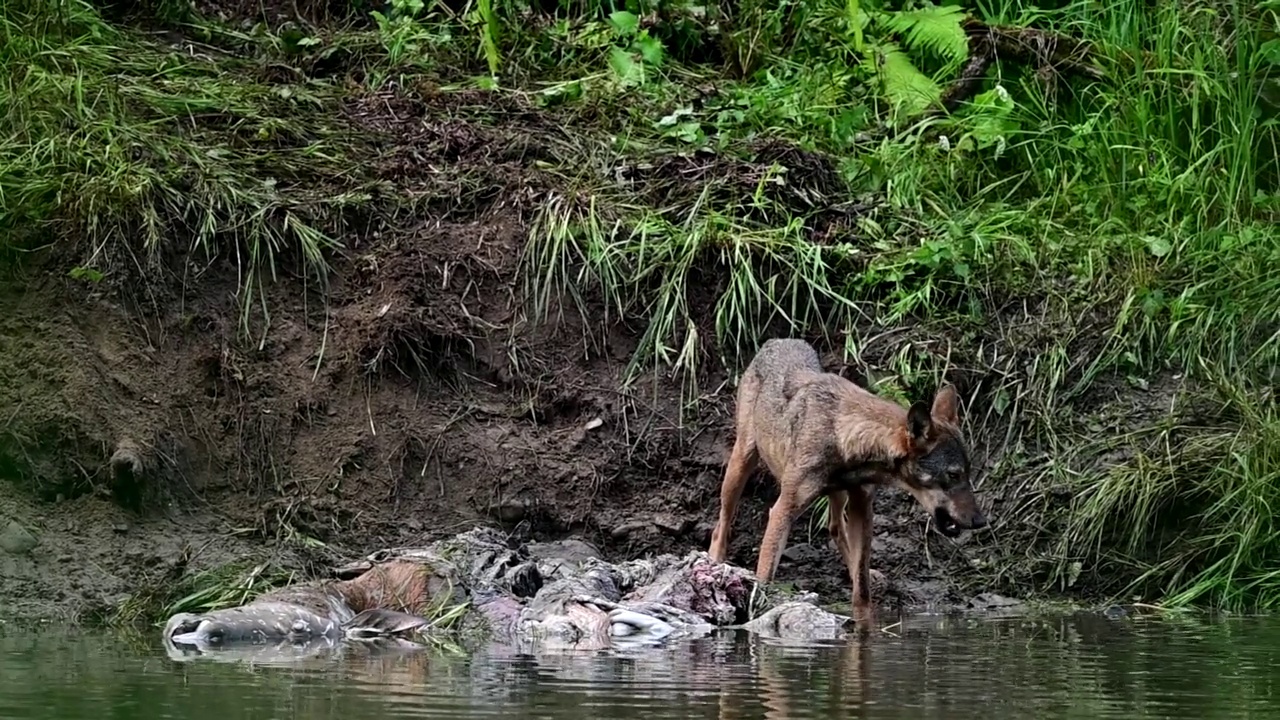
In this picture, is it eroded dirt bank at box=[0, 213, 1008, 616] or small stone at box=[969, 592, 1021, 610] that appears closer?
eroded dirt bank at box=[0, 213, 1008, 616]

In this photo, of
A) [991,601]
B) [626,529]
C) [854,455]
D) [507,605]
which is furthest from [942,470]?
[507,605]

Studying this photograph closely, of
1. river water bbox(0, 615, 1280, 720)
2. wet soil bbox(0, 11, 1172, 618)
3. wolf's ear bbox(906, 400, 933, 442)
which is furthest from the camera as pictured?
wet soil bbox(0, 11, 1172, 618)

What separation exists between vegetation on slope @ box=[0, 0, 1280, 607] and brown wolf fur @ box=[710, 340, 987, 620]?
1098mm

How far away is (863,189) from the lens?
1362 cm

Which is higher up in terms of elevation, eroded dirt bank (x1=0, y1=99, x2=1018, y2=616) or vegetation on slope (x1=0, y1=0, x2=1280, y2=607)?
vegetation on slope (x1=0, y1=0, x2=1280, y2=607)

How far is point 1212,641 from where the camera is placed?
878 cm

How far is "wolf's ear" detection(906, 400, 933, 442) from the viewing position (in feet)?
33.4

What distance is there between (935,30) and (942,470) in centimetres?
508

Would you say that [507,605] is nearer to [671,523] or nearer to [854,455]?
[671,523]

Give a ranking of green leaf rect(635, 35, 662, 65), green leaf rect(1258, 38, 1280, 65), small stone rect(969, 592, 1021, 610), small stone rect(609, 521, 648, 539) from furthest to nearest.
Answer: green leaf rect(635, 35, 662, 65) < green leaf rect(1258, 38, 1280, 65) < small stone rect(609, 521, 648, 539) < small stone rect(969, 592, 1021, 610)

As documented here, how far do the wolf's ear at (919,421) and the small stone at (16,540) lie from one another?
492cm

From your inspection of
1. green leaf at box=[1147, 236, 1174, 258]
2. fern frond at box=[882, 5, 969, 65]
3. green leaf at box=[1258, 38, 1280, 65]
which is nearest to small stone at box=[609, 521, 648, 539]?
green leaf at box=[1147, 236, 1174, 258]

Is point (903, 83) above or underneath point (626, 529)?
above

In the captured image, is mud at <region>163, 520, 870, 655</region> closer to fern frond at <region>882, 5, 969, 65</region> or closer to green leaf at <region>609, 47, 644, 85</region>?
green leaf at <region>609, 47, 644, 85</region>
